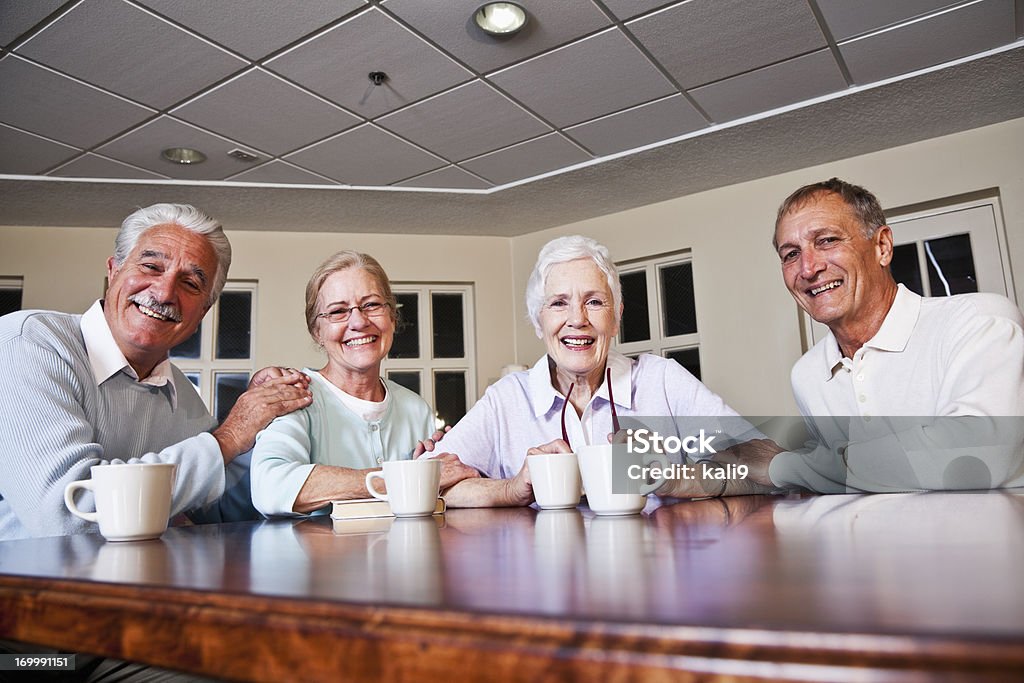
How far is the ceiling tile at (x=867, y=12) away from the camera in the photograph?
2.67 m

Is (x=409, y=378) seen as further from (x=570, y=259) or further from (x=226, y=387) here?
(x=570, y=259)

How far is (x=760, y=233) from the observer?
4492 millimetres

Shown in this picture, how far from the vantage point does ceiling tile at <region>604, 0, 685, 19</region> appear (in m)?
2.60

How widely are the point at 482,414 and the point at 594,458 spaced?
691mm

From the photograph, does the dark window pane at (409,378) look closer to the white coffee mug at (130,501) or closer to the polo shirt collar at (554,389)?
the polo shirt collar at (554,389)

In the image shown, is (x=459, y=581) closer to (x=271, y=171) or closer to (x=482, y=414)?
(x=482, y=414)

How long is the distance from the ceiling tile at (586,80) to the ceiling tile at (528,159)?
0.30m

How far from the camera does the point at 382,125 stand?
3543mm

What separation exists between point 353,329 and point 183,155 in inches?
105

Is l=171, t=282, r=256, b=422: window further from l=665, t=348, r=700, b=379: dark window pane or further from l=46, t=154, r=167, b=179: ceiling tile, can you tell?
l=665, t=348, r=700, b=379: dark window pane

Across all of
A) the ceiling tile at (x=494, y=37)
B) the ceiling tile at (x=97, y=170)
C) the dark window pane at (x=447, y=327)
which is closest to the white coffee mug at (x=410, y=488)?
the ceiling tile at (x=494, y=37)

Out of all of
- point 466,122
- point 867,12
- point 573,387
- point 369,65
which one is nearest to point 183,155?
point 369,65

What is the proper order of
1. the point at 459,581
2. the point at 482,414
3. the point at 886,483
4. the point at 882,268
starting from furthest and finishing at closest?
1. the point at 882,268
2. the point at 482,414
3. the point at 886,483
4. the point at 459,581

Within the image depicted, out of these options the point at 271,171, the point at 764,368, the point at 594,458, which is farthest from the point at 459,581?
the point at 764,368
